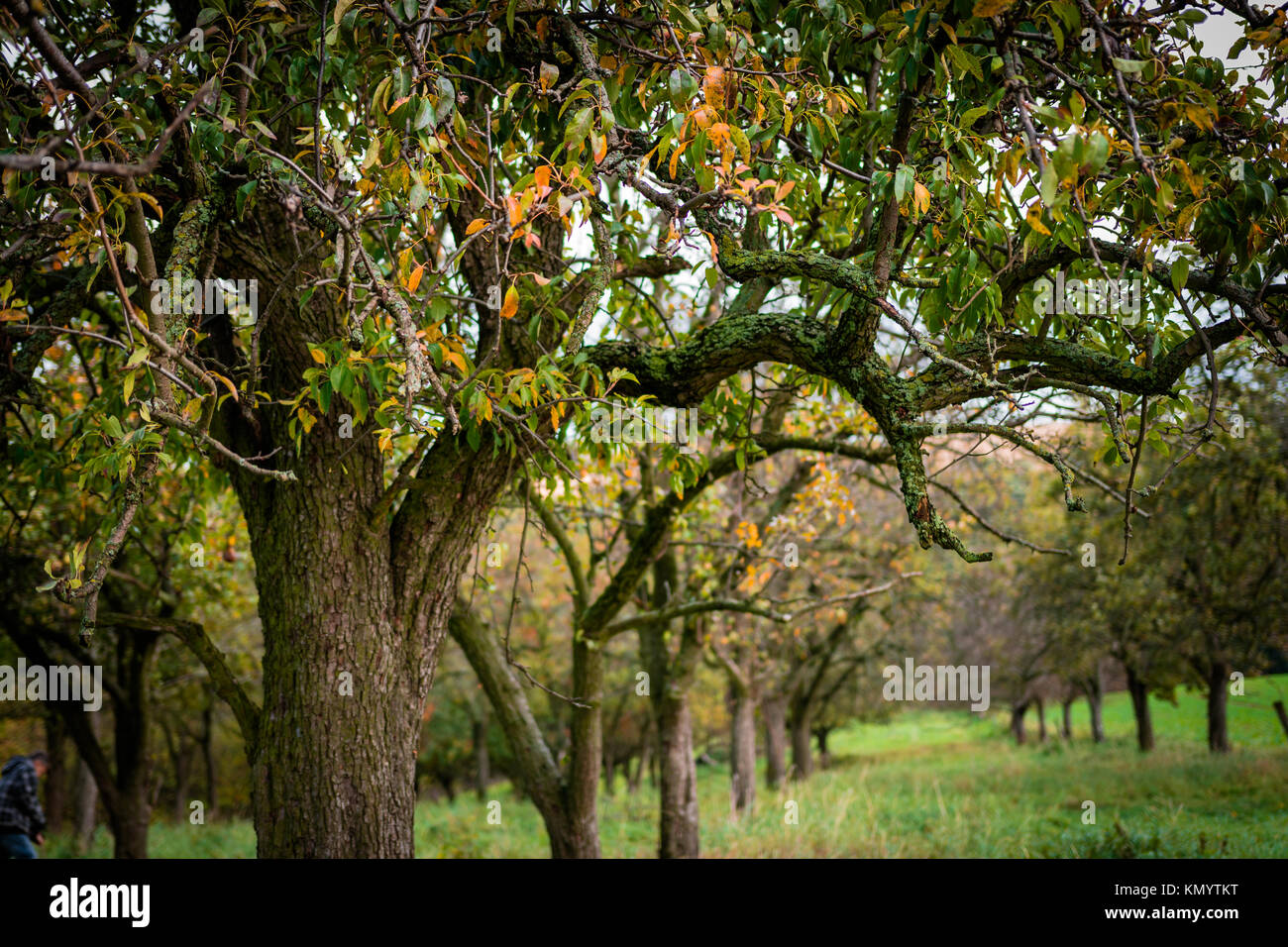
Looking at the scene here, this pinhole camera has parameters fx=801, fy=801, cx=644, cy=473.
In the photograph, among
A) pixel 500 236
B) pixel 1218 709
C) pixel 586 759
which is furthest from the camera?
pixel 1218 709

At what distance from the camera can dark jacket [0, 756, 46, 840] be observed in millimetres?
7777

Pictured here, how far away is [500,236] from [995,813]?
1106 cm

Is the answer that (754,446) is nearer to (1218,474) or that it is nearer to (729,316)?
(729,316)

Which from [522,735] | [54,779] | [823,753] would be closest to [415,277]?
[522,735]

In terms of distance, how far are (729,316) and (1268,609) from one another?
1152cm

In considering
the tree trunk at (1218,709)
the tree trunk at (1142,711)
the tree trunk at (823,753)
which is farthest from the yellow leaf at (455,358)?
the tree trunk at (823,753)

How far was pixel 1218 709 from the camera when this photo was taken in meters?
13.9

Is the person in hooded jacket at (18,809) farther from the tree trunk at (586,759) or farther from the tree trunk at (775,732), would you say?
the tree trunk at (775,732)

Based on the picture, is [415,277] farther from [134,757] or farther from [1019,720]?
[1019,720]

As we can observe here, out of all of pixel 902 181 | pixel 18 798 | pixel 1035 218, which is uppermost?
pixel 902 181

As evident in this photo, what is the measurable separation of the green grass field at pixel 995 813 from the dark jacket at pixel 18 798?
16.3 ft

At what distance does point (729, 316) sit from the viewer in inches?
151

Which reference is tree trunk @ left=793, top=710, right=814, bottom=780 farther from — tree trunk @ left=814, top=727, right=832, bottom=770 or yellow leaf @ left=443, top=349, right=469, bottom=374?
yellow leaf @ left=443, top=349, right=469, bottom=374

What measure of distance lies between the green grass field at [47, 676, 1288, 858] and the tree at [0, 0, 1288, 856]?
6.43 m
